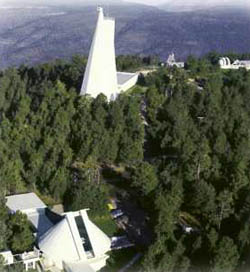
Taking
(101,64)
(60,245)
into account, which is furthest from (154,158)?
(60,245)

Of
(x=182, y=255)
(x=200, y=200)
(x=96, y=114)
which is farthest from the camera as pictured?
(x=96, y=114)

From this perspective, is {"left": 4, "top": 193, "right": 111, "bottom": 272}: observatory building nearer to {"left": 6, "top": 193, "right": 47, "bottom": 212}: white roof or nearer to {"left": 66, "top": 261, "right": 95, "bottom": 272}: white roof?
{"left": 66, "top": 261, "right": 95, "bottom": 272}: white roof

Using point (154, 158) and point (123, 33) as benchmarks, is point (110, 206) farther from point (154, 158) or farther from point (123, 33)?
point (123, 33)

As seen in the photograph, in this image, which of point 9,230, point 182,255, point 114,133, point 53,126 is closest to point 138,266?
point 182,255

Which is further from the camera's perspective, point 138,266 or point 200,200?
point 200,200

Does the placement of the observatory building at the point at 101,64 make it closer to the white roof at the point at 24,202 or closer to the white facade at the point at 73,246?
the white roof at the point at 24,202

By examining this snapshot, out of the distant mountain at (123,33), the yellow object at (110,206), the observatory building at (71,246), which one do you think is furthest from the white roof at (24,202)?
the distant mountain at (123,33)

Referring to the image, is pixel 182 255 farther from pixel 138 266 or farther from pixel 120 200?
pixel 120 200
